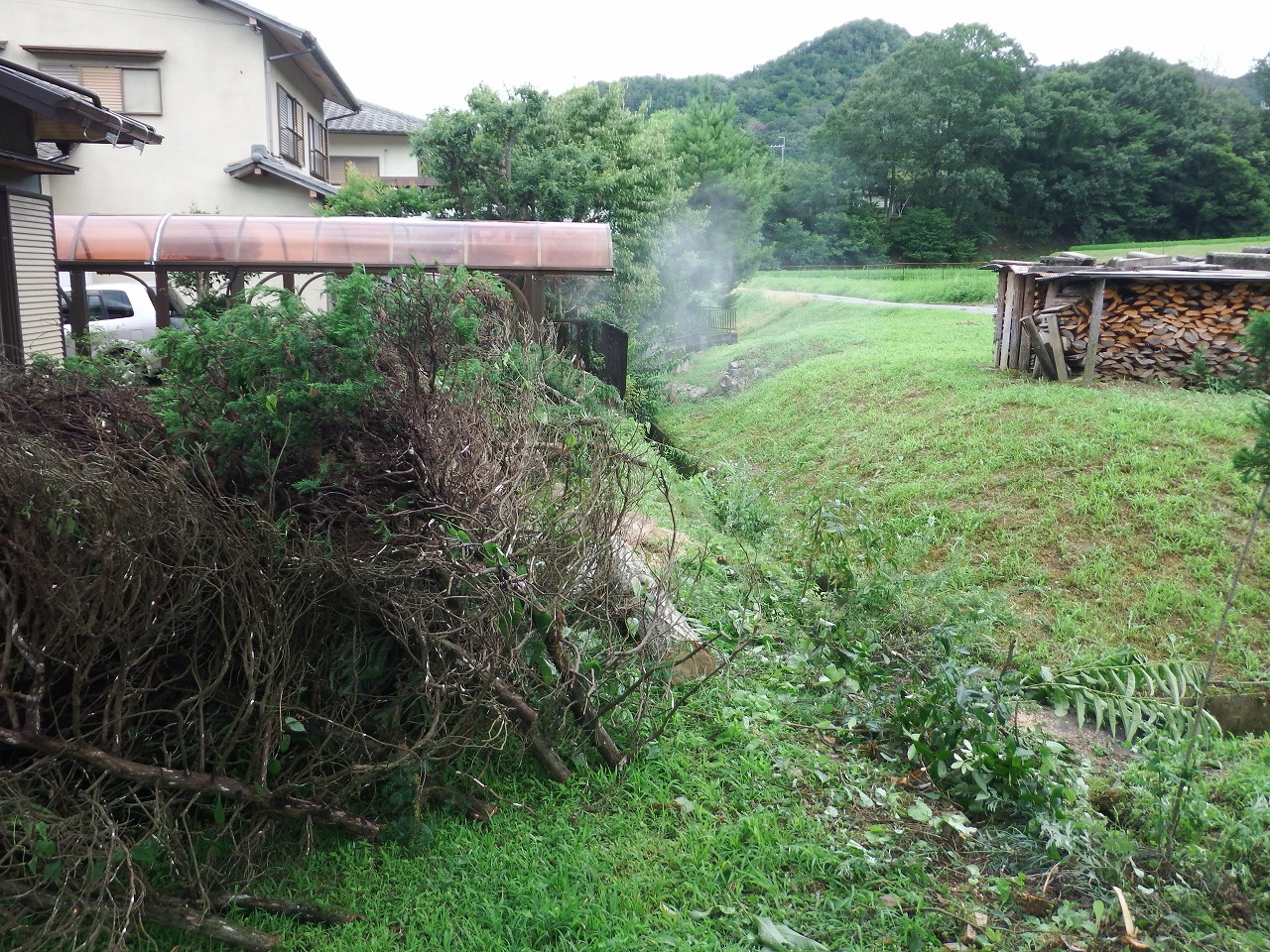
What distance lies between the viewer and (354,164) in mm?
30281

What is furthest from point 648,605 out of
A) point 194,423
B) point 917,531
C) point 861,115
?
point 861,115

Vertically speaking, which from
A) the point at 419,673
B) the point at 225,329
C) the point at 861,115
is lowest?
the point at 419,673

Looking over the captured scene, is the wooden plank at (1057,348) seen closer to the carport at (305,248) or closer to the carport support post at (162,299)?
the carport at (305,248)

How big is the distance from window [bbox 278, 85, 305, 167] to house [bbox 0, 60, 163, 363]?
45.5 ft

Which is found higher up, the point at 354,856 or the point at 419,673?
the point at 419,673

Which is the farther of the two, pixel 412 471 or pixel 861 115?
pixel 861 115

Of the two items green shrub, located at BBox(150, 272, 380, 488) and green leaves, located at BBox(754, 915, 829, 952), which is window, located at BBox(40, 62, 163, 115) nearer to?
green shrub, located at BBox(150, 272, 380, 488)

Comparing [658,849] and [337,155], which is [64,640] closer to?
[658,849]

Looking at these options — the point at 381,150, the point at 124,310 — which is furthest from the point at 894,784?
the point at 381,150

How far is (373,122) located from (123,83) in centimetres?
1122

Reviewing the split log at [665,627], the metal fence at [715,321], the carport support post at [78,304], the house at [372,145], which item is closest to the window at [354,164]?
the house at [372,145]

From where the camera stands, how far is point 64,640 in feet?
9.57

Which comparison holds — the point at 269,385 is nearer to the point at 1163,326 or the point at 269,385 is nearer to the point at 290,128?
the point at 1163,326

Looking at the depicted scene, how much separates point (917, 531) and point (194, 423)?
629cm
